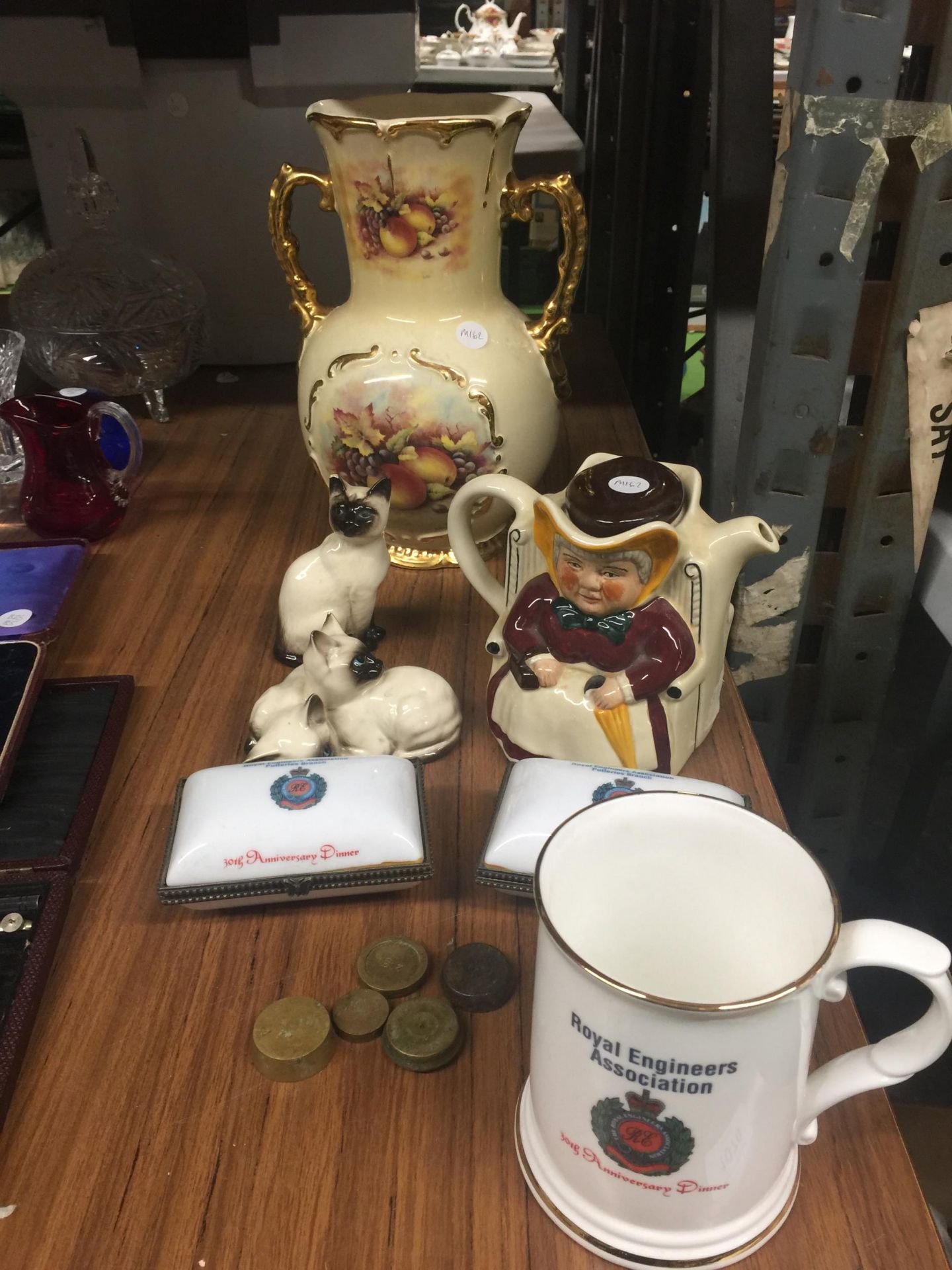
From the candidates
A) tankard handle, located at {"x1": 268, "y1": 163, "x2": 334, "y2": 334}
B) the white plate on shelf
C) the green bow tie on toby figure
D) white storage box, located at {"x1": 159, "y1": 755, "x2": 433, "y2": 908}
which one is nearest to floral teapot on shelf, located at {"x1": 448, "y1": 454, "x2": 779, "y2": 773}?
the green bow tie on toby figure

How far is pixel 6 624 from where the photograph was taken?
752 mm

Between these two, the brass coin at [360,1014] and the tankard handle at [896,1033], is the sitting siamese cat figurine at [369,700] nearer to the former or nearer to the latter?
the brass coin at [360,1014]

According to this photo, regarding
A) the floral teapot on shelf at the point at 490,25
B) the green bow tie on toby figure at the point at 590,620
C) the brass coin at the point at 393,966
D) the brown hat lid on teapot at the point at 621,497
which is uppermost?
the floral teapot on shelf at the point at 490,25

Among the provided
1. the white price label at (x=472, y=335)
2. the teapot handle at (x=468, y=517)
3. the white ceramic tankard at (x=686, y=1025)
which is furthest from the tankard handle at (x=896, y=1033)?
the white price label at (x=472, y=335)

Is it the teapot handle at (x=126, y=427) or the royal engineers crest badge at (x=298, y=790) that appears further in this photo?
the teapot handle at (x=126, y=427)

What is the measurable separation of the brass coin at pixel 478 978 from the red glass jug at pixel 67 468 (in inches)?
23.3

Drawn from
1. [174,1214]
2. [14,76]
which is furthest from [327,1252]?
[14,76]

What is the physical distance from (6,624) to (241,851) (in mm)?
336

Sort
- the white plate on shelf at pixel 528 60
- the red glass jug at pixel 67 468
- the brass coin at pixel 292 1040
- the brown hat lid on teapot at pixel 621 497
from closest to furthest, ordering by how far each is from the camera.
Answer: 1. the brass coin at pixel 292 1040
2. the brown hat lid on teapot at pixel 621 497
3. the red glass jug at pixel 67 468
4. the white plate on shelf at pixel 528 60

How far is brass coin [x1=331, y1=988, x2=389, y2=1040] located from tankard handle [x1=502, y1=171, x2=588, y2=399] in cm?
52

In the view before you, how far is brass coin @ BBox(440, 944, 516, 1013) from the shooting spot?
510 mm

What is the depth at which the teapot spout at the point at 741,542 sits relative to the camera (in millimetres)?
607

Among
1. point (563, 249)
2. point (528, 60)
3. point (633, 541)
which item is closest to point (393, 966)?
point (633, 541)

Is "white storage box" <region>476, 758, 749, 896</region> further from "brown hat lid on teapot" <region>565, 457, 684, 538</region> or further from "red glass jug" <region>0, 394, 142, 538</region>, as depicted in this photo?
"red glass jug" <region>0, 394, 142, 538</region>
